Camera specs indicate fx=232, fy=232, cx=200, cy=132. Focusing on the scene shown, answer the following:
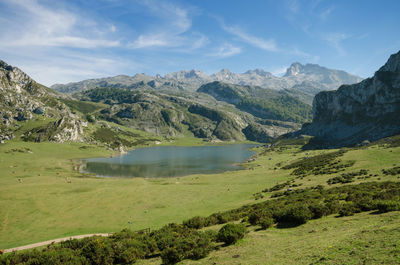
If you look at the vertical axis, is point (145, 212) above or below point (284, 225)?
below

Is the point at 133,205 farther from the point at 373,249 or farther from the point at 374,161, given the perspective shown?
the point at 374,161

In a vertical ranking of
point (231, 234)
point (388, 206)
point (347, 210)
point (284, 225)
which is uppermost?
→ point (388, 206)

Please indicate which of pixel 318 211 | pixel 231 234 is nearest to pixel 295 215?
pixel 318 211

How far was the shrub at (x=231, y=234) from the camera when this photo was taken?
22.2 metres

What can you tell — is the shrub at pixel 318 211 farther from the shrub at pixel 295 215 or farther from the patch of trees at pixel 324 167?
the patch of trees at pixel 324 167

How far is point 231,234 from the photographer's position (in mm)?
22188

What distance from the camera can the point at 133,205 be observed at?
56.6 metres

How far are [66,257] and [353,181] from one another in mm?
55315

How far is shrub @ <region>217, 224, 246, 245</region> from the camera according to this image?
22.2 m

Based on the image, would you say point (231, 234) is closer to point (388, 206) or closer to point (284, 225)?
point (284, 225)

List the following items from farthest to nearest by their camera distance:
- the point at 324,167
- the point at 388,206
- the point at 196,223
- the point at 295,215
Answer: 1. the point at 324,167
2. the point at 196,223
3. the point at 295,215
4. the point at 388,206

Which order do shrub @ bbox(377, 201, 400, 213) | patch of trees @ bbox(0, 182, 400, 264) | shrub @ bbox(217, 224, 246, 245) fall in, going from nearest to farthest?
1. patch of trees @ bbox(0, 182, 400, 264)
2. shrub @ bbox(217, 224, 246, 245)
3. shrub @ bbox(377, 201, 400, 213)

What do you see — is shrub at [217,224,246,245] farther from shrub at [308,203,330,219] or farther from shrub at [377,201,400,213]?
shrub at [377,201,400,213]

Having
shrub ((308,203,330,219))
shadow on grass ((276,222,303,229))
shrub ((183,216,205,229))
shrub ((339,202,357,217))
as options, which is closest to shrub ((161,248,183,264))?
shadow on grass ((276,222,303,229))
